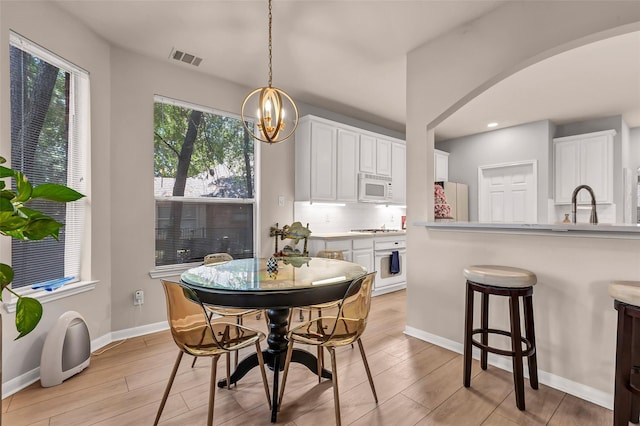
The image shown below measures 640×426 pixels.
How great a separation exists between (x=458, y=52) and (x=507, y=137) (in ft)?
12.1

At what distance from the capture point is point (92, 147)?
2.80 meters

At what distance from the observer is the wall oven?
4605 mm

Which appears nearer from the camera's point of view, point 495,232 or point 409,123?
point 495,232

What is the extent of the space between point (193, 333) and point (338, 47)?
9.05ft

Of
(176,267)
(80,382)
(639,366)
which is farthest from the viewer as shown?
(176,267)

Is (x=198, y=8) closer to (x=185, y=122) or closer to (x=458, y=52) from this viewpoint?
(x=185, y=122)

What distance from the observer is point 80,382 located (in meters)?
2.24

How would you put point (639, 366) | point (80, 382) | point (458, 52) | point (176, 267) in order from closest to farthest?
point (639, 366) < point (80, 382) < point (458, 52) < point (176, 267)

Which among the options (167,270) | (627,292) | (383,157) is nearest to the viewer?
(627,292)

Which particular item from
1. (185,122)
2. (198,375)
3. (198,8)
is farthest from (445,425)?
(185,122)

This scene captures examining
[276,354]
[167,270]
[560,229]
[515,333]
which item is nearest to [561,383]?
[515,333]

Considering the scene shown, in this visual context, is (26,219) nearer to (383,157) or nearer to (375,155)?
(375,155)

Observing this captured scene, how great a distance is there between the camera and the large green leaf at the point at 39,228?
1.04 meters

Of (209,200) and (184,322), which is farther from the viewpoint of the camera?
(209,200)
